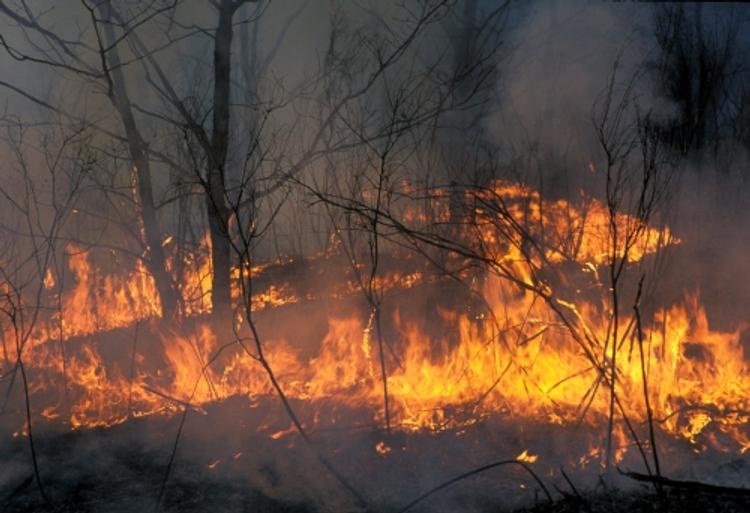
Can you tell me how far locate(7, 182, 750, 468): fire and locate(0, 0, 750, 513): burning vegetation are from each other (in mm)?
21

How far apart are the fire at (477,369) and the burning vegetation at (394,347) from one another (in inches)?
0.8

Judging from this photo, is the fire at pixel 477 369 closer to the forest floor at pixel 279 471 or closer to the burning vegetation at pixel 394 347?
the burning vegetation at pixel 394 347

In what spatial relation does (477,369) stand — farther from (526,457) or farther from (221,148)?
(221,148)

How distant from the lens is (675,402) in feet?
13.8

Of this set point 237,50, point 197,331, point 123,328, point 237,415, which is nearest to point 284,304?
point 197,331

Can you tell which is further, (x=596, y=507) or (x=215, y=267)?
(x=215, y=267)

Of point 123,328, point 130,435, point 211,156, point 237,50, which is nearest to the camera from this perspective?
point 130,435

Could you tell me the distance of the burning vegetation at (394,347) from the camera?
3600mm

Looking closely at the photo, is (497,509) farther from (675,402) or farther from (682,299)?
(682,299)

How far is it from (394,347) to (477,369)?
0.83 m

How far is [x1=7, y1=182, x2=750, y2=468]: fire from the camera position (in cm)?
415

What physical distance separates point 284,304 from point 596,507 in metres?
4.27

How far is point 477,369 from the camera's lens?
4695 mm

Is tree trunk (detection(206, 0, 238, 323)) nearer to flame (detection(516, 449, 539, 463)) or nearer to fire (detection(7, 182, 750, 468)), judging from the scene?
fire (detection(7, 182, 750, 468))
